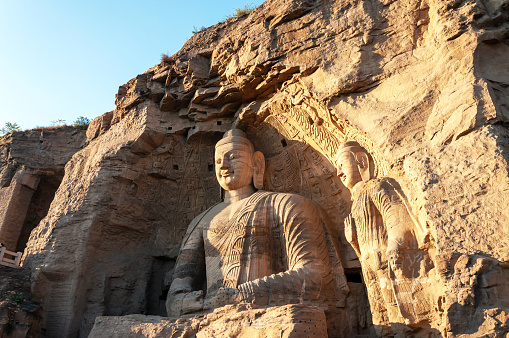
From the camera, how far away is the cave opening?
9471mm

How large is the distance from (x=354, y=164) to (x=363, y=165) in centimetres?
11

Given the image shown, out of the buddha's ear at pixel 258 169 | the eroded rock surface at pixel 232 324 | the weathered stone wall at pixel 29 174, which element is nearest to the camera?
the eroded rock surface at pixel 232 324

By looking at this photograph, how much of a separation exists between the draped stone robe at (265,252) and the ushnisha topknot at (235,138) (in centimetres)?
93

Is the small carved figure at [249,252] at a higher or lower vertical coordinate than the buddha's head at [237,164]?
lower

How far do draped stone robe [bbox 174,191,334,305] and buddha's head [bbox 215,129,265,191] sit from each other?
1.37ft

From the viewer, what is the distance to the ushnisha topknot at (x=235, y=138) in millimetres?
7340

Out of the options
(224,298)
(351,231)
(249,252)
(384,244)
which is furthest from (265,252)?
(384,244)

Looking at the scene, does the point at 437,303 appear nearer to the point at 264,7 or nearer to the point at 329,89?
the point at 329,89

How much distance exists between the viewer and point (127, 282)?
7238 mm

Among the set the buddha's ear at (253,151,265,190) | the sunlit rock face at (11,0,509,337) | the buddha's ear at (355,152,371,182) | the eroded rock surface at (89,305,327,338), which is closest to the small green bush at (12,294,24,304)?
the sunlit rock face at (11,0,509,337)

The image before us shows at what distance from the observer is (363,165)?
19.1ft

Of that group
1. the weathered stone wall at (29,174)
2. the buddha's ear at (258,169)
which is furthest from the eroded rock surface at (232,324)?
the weathered stone wall at (29,174)

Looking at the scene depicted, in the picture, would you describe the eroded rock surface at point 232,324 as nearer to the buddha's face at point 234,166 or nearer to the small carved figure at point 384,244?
the small carved figure at point 384,244

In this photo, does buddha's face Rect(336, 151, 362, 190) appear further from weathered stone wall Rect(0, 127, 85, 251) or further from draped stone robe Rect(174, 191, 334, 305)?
weathered stone wall Rect(0, 127, 85, 251)
